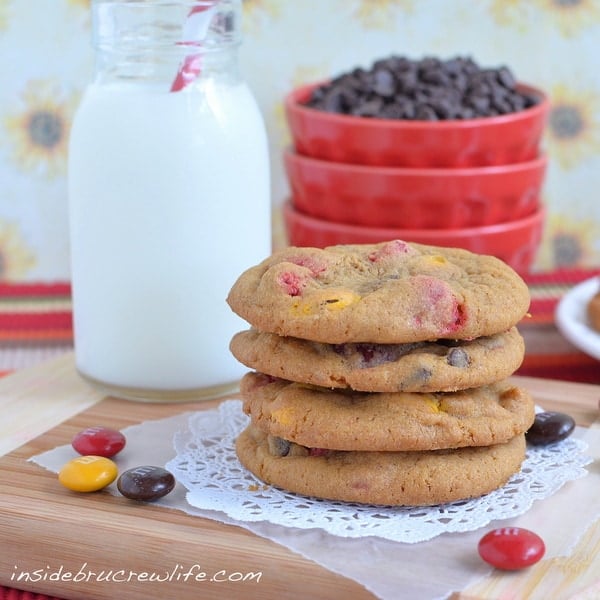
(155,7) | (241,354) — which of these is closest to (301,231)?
(155,7)

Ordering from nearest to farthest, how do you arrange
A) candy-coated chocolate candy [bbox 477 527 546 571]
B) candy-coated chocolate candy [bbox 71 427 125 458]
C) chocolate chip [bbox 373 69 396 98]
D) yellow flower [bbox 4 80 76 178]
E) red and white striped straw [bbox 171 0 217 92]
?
1. candy-coated chocolate candy [bbox 477 527 546 571]
2. candy-coated chocolate candy [bbox 71 427 125 458]
3. red and white striped straw [bbox 171 0 217 92]
4. chocolate chip [bbox 373 69 396 98]
5. yellow flower [bbox 4 80 76 178]

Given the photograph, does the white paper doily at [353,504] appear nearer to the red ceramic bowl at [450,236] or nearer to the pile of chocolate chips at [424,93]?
the red ceramic bowl at [450,236]

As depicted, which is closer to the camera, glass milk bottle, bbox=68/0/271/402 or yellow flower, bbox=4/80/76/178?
glass milk bottle, bbox=68/0/271/402

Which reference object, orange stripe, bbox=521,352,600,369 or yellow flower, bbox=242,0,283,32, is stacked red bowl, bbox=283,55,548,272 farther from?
yellow flower, bbox=242,0,283,32

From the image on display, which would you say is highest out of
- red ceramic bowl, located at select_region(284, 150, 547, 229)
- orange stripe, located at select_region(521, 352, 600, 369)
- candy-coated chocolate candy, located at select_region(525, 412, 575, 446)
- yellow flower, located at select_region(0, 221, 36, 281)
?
red ceramic bowl, located at select_region(284, 150, 547, 229)

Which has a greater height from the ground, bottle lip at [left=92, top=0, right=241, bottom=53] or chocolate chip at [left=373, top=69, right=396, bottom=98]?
bottle lip at [left=92, top=0, right=241, bottom=53]

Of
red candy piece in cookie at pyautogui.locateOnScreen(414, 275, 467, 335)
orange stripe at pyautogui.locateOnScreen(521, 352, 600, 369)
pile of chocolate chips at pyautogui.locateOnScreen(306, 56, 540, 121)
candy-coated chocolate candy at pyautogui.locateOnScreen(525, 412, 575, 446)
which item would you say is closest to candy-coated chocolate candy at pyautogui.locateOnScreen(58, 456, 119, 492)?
red candy piece in cookie at pyautogui.locateOnScreen(414, 275, 467, 335)

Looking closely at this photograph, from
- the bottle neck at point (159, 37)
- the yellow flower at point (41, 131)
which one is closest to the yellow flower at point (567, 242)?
the yellow flower at point (41, 131)
